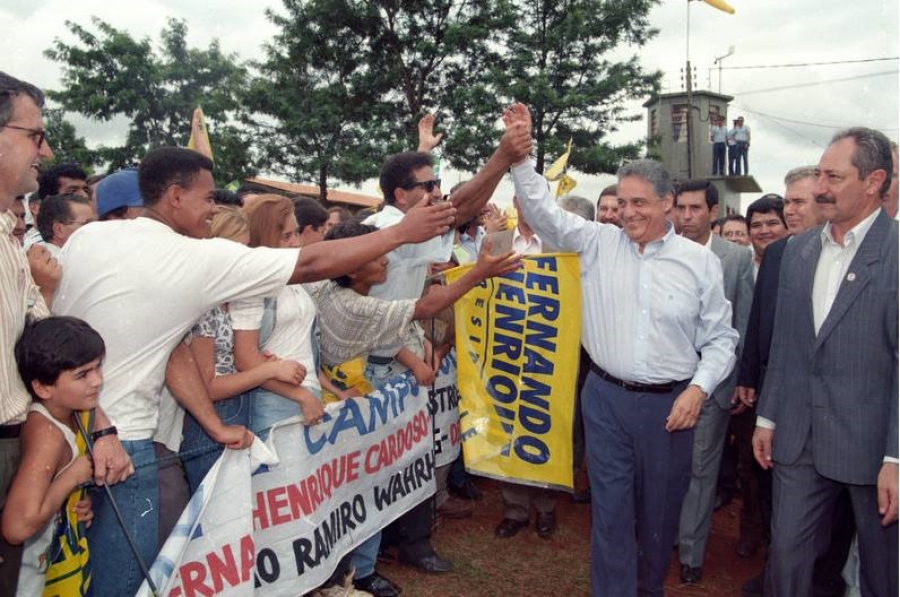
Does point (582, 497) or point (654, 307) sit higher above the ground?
point (654, 307)

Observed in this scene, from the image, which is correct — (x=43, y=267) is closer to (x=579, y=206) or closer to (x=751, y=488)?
(x=579, y=206)

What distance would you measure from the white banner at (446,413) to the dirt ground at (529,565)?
2.01 feet

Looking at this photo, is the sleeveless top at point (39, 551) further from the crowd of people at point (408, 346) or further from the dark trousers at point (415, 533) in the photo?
the dark trousers at point (415, 533)

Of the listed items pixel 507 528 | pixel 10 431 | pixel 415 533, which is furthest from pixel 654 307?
pixel 10 431

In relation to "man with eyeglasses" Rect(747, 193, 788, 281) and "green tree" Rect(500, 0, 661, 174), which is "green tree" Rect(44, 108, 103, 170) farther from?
"man with eyeglasses" Rect(747, 193, 788, 281)

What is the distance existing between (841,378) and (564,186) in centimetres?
370

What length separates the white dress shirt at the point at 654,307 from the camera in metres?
3.62

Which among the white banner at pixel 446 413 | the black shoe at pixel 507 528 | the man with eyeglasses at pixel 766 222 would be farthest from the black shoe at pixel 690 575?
the man with eyeglasses at pixel 766 222

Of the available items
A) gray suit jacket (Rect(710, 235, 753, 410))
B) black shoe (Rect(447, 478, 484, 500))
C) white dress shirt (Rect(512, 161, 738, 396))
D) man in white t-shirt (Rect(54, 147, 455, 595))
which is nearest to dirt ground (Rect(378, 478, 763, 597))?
black shoe (Rect(447, 478, 484, 500))

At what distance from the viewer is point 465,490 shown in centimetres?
582

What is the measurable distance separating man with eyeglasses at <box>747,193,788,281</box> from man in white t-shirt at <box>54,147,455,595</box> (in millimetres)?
3467

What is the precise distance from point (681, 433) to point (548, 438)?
3.56 ft

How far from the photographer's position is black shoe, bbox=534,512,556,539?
506 cm

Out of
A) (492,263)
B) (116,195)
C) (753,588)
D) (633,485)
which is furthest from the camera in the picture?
(753,588)
